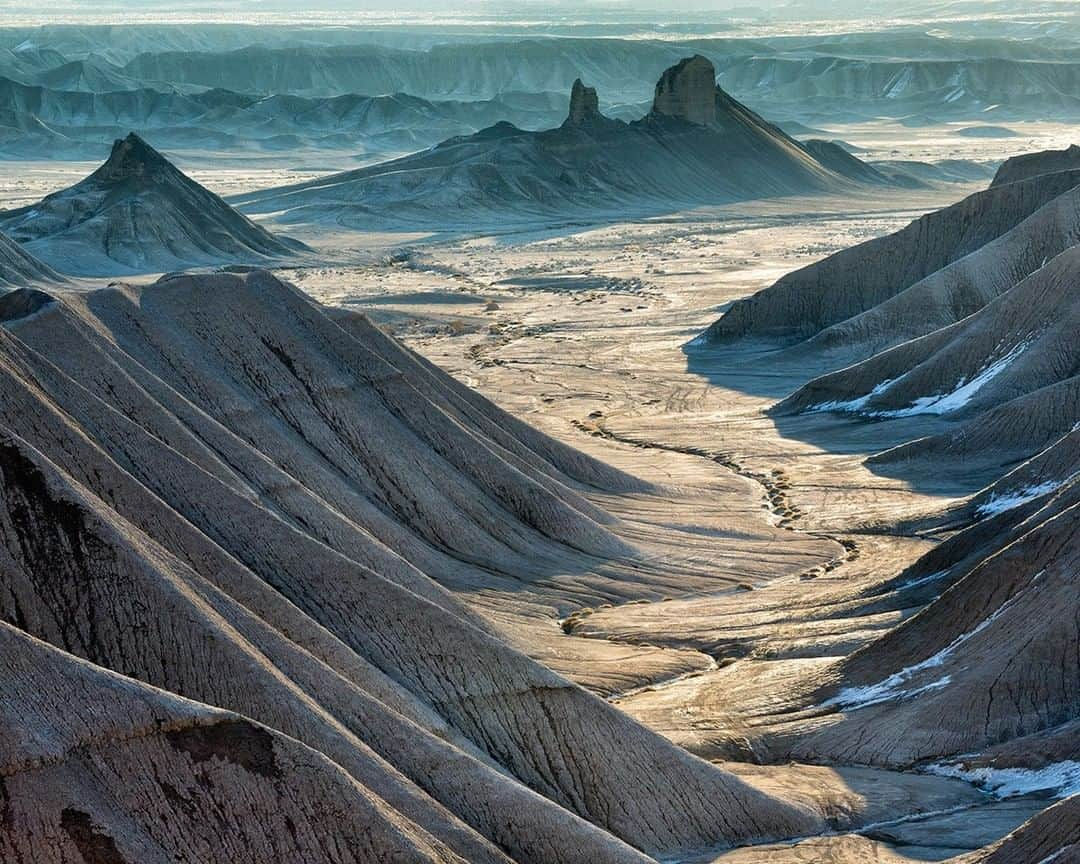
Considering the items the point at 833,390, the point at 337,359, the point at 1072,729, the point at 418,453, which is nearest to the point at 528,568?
the point at 418,453

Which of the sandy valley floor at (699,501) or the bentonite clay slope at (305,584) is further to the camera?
the sandy valley floor at (699,501)

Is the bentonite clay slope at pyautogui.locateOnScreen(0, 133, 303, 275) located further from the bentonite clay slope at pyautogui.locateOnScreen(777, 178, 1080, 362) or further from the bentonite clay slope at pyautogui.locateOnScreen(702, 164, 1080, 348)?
the bentonite clay slope at pyautogui.locateOnScreen(777, 178, 1080, 362)

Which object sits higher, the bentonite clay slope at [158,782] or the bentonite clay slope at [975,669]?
the bentonite clay slope at [158,782]

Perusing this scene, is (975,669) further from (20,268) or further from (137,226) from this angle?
(137,226)

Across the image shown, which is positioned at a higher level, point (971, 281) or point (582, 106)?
point (582, 106)

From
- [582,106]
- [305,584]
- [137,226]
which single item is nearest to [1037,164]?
[137,226]

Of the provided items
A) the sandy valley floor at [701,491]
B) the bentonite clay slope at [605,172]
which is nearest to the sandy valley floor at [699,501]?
the sandy valley floor at [701,491]

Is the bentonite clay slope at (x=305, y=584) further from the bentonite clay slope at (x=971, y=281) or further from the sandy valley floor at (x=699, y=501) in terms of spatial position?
the bentonite clay slope at (x=971, y=281)
